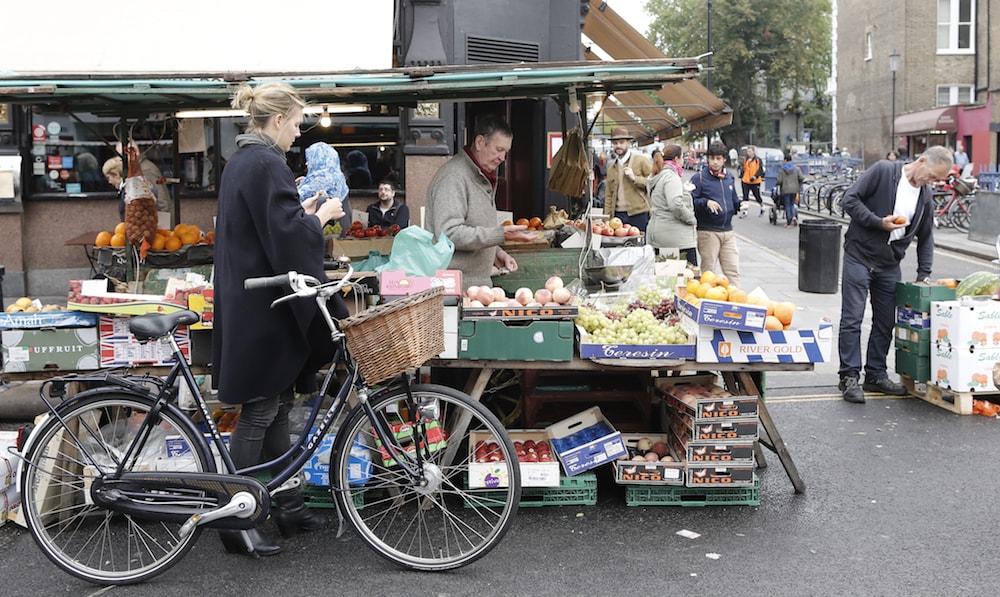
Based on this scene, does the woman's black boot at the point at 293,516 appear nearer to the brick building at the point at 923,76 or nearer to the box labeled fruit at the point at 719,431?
the box labeled fruit at the point at 719,431

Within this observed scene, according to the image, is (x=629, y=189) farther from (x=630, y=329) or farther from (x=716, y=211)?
(x=630, y=329)

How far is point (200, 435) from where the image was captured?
4.32 m

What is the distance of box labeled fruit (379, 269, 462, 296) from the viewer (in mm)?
5172

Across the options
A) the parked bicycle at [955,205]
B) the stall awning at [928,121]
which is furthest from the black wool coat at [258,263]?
the stall awning at [928,121]

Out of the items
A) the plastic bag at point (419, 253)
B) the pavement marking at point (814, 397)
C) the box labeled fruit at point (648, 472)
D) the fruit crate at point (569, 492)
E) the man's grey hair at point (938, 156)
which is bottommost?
the fruit crate at point (569, 492)

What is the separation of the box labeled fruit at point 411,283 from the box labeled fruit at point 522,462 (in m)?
0.84

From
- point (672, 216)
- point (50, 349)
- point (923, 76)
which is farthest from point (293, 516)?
point (923, 76)

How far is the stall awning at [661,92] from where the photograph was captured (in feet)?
47.5

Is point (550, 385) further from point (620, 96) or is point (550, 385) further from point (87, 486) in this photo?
point (620, 96)

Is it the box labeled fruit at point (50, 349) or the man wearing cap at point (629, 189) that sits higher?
the man wearing cap at point (629, 189)

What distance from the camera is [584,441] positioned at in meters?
5.26

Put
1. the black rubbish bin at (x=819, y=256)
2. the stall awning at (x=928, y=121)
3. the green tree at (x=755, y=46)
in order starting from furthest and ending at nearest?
the green tree at (x=755, y=46)
the stall awning at (x=928, y=121)
the black rubbish bin at (x=819, y=256)

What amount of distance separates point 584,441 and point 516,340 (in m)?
0.69

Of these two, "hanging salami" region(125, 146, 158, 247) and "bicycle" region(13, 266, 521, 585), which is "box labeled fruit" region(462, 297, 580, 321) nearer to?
"bicycle" region(13, 266, 521, 585)
